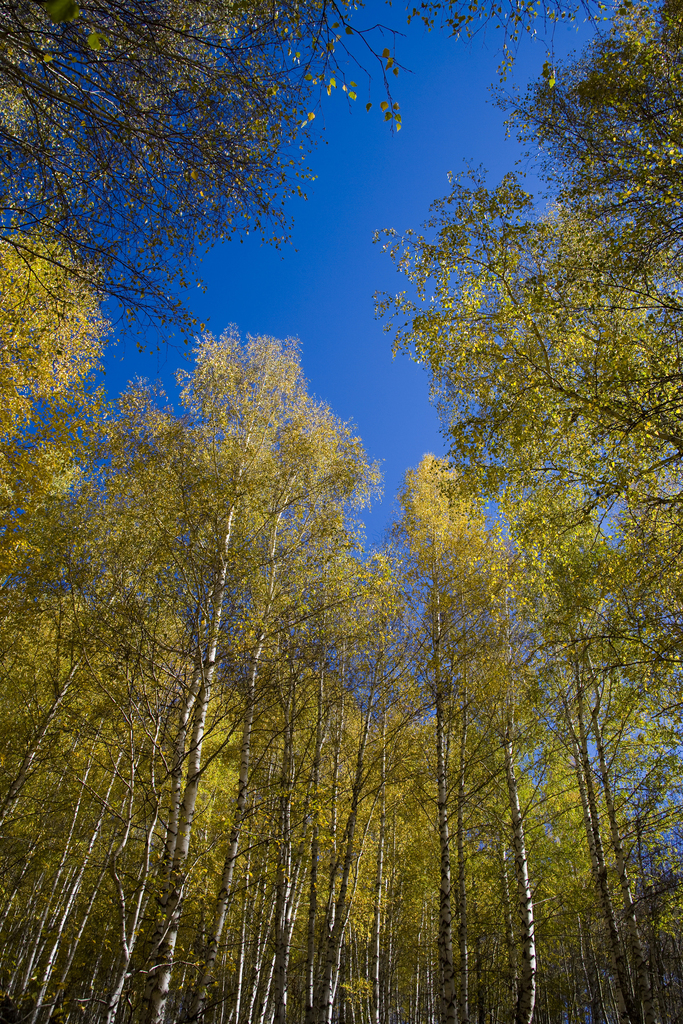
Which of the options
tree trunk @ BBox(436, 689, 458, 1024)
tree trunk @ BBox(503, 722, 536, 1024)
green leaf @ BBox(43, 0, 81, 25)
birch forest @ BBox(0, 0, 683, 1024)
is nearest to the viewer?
green leaf @ BBox(43, 0, 81, 25)

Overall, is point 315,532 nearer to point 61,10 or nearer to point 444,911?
point 444,911

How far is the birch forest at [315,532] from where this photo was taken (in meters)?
4.20

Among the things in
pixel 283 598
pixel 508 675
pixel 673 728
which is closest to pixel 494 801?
pixel 508 675

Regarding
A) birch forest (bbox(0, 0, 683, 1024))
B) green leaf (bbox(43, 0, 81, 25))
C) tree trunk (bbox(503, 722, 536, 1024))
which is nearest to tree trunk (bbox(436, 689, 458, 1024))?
birch forest (bbox(0, 0, 683, 1024))

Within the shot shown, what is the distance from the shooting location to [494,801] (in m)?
12.8

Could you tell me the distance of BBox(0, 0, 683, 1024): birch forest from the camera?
4.20m

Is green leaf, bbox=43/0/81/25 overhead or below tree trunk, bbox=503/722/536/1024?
overhead

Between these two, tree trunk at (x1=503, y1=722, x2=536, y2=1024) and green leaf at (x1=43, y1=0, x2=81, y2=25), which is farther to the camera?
tree trunk at (x1=503, y1=722, x2=536, y2=1024)

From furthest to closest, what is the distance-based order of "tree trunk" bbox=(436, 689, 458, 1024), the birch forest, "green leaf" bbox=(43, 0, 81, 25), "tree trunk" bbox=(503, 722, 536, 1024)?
1. "tree trunk" bbox=(503, 722, 536, 1024)
2. "tree trunk" bbox=(436, 689, 458, 1024)
3. the birch forest
4. "green leaf" bbox=(43, 0, 81, 25)

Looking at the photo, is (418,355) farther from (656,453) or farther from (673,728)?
(673,728)

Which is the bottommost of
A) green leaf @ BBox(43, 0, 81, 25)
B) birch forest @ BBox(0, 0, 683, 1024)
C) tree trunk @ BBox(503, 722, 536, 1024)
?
tree trunk @ BBox(503, 722, 536, 1024)

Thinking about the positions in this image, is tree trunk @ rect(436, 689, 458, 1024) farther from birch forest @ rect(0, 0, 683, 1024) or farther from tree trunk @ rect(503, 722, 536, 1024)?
tree trunk @ rect(503, 722, 536, 1024)

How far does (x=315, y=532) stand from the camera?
8250 mm

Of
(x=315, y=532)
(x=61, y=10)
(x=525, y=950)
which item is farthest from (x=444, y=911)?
(x=61, y=10)
